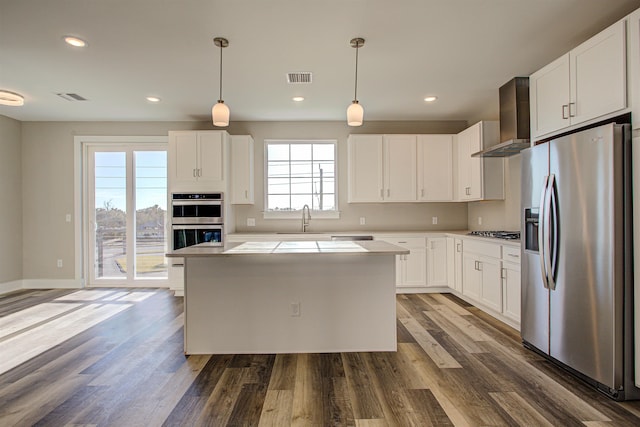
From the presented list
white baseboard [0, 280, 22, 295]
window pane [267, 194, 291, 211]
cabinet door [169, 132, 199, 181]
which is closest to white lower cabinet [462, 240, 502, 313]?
window pane [267, 194, 291, 211]

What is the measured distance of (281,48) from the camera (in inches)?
114

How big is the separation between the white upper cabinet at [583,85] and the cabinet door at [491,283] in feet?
4.61

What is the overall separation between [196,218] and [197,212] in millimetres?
87

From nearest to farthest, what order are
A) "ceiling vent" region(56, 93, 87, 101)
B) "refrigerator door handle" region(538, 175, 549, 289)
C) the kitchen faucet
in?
"refrigerator door handle" region(538, 175, 549, 289)
"ceiling vent" region(56, 93, 87, 101)
the kitchen faucet

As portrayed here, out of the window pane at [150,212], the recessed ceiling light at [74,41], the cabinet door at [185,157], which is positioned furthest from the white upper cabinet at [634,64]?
the window pane at [150,212]

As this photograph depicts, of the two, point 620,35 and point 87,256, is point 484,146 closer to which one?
point 620,35

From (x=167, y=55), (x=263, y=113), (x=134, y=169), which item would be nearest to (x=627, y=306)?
(x=167, y=55)

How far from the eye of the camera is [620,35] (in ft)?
6.72

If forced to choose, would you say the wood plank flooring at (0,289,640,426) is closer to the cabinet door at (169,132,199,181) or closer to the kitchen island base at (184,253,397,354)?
the kitchen island base at (184,253,397,354)

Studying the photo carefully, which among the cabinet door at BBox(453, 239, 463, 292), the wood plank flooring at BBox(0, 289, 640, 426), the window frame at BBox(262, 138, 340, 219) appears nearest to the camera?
the wood plank flooring at BBox(0, 289, 640, 426)

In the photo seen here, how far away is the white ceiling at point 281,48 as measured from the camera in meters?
2.36

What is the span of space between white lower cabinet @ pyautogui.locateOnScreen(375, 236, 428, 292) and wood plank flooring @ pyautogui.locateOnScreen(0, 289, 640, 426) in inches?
51.3

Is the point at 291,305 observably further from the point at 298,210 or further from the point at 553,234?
the point at 298,210

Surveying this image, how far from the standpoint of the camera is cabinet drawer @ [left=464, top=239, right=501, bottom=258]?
3.48m
